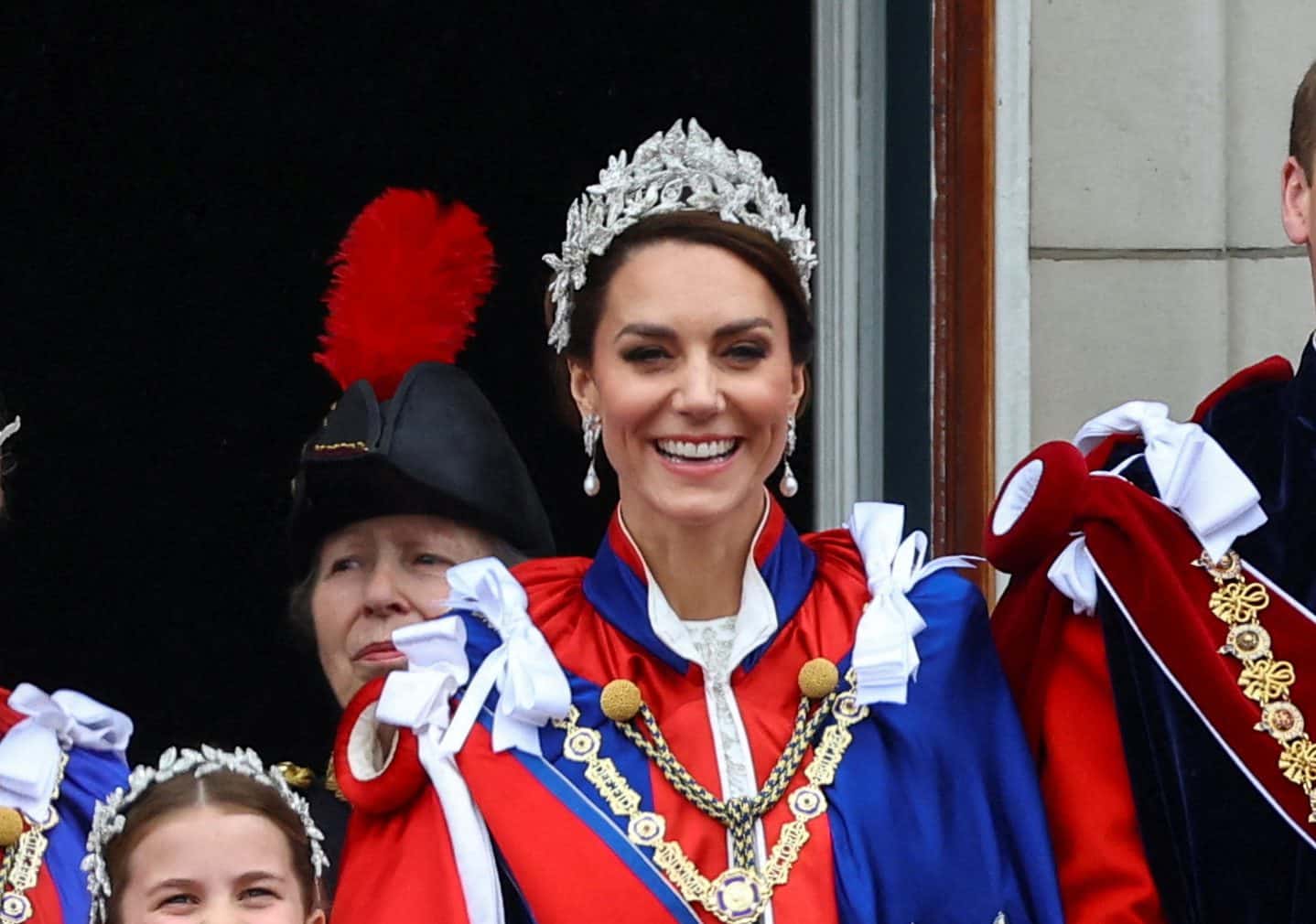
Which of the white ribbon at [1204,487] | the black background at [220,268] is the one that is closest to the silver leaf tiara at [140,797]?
the white ribbon at [1204,487]

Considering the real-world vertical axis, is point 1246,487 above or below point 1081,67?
below

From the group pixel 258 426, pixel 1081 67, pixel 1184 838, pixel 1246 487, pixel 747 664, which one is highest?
pixel 1081 67

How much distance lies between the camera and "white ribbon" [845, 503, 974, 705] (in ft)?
9.84

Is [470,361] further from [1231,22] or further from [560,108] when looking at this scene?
[1231,22]

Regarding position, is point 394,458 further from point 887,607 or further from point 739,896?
point 739,896

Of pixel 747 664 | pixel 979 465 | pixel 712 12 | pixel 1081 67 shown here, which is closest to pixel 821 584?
pixel 747 664

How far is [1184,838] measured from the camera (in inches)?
117

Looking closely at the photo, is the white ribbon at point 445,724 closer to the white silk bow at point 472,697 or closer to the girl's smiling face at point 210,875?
the white silk bow at point 472,697

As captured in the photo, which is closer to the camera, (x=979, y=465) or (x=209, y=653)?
(x=979, y=465)

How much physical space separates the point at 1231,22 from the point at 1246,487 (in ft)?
4.90

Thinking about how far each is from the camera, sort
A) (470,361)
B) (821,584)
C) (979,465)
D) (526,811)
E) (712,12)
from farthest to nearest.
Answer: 1. (470,361)
2. (712,12)
3. (979,465)
4. (821,584)
5. (526,811)

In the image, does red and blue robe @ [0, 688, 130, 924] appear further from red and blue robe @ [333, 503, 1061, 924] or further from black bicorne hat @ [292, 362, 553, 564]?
black bicorne hat @ [292, 362, 553, 564]

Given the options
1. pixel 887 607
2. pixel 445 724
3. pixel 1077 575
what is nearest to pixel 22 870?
pixel 445 724

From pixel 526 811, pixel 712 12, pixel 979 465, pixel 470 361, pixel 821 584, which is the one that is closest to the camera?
pixel 526 811
